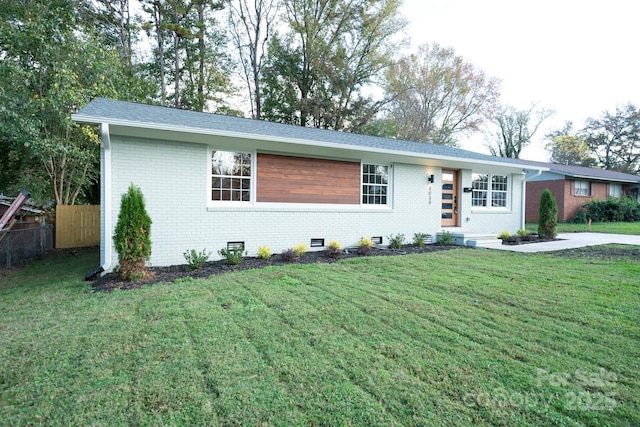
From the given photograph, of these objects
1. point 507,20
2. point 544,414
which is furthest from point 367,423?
point 507,20

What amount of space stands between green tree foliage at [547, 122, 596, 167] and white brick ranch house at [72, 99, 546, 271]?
107 feet

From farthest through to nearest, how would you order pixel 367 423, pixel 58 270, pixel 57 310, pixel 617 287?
pixel 58 270, pixel 617 287, pixel 57 310, pixel 367 423

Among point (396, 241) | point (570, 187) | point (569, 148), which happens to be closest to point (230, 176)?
point (396, 241)

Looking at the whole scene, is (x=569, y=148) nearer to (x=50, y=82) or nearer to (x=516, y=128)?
(x=516, y=128)

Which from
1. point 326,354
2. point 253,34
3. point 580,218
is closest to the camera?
point 326,354

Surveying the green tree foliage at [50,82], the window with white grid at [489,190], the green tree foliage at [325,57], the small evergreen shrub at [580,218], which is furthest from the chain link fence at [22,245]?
the small evergreen shrub at [580,218]

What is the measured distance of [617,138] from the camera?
3788 centimetres

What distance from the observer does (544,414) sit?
212cm

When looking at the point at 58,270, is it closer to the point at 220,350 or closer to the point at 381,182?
the point at 220,350

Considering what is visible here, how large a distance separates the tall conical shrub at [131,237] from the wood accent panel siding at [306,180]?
2.85 metres

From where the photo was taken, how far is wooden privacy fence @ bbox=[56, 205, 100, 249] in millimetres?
11008

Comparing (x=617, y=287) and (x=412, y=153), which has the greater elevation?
(x=412, y=153)

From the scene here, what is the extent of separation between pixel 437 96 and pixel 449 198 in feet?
54.5

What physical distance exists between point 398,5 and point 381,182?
17553mm
